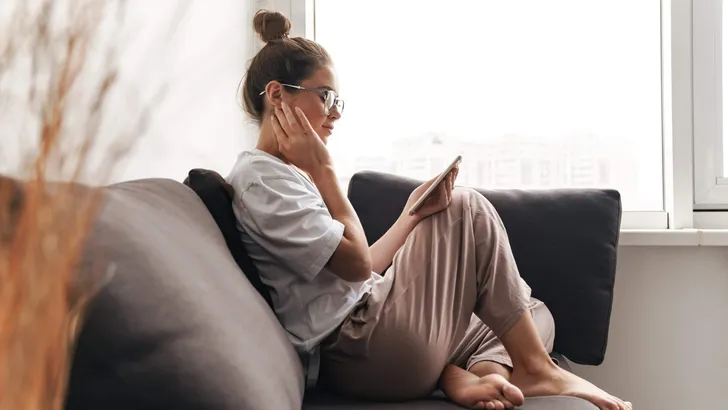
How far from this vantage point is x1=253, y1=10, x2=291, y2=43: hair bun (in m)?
1.69

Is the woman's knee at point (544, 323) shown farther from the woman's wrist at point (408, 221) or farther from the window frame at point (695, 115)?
the window frame at point (695, 115)

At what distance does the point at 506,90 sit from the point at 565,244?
29.8 inches

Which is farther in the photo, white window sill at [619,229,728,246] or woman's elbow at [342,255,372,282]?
white window sill at [619,229,728,246]

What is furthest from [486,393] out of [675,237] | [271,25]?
[675,237]

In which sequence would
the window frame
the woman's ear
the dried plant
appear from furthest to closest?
the window frame
the woman's ear
the dried plant

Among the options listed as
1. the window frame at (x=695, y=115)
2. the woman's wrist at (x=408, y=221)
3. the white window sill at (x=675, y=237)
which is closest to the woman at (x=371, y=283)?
the woman's wrist at (x=408, y=221)

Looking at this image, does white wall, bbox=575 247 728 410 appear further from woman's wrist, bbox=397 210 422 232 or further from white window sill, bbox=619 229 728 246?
woman's wrist, bbox=397 210 422 232

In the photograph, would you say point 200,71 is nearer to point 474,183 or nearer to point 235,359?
point 474,183

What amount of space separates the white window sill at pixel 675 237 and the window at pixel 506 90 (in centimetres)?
22

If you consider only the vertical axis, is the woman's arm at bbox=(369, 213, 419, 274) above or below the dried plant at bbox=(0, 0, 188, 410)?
below

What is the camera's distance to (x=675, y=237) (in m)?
2.24

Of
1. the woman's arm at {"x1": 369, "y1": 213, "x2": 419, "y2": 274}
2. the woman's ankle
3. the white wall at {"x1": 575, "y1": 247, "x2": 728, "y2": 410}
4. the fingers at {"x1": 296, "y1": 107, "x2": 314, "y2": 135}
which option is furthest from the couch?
the white wall at {"x1": 575, "y1": 247, "x2": 728, "y2": 410}

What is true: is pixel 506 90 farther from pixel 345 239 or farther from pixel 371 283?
pixel 345 239

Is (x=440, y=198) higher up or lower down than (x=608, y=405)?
higher up
